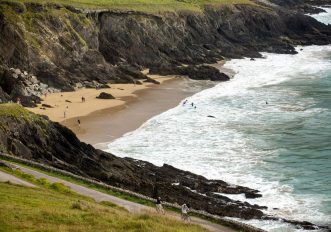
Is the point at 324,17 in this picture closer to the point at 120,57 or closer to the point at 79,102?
the point at 120,57

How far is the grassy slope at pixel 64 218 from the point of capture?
18547mm

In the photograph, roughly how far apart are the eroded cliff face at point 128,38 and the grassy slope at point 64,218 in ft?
145

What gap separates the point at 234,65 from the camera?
3561 inches

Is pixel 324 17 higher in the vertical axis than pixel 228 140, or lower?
higher

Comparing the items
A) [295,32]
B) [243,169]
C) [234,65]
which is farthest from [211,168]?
[295,32]

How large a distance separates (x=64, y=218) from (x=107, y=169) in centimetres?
1802

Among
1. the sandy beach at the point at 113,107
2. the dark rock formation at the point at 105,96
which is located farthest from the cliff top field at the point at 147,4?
the dark rock formation at the point at 105,96

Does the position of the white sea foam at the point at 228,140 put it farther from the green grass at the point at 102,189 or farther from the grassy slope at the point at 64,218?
the grassy slope at the point at 64,218

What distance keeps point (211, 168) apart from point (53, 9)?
43269 mm

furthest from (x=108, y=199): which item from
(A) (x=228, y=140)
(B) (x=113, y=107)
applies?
(B) (x=113, y=107)

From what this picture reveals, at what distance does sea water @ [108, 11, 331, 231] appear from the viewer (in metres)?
38.5

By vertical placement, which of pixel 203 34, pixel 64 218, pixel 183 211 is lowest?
pixel 183 211

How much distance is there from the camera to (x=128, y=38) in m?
87.9

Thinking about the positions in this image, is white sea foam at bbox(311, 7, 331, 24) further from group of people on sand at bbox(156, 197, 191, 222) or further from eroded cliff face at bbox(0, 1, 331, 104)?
group of people on sand at bbox(156, 197, 191, 222)
